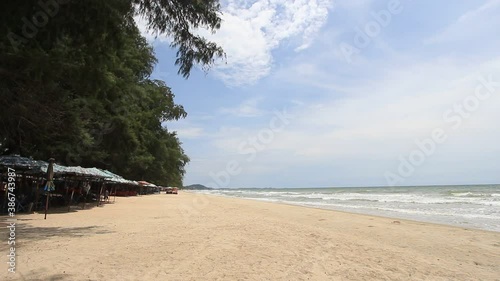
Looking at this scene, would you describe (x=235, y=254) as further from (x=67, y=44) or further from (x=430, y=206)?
(x=430, y=206)

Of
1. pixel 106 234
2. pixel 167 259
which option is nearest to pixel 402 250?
pixel 167 259

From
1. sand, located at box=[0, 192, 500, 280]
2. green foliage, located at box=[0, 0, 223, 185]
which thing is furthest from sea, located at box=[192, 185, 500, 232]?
green foliage, located at box=[0, 0, 223, 185]

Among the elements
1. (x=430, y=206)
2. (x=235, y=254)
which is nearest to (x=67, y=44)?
(x=235, y=254)

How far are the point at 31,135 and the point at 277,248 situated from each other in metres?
10.6

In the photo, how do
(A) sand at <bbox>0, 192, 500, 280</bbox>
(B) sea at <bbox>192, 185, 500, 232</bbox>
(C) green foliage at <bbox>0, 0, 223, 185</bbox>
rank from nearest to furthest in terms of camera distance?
(A) sand at <bbox>0, 192, 500, 280</bbox> → (C) green foliage at <bbox>0, 0, 223, 185</bbox> → (B) sea at <bbox>192, 185, 500, 232</bbox>

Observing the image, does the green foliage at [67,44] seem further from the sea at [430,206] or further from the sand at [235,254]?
the sea at [430,206]

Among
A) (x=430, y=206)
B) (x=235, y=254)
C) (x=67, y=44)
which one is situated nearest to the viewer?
(x=235, y=254)

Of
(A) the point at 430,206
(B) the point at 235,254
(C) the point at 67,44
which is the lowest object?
(B) the point at 235,254

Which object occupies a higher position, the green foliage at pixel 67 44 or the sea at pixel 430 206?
the green foliage at pixel 67 44

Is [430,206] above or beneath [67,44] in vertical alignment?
beneath

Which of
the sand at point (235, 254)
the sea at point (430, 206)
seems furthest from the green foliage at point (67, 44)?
the sea at point (430, 206)

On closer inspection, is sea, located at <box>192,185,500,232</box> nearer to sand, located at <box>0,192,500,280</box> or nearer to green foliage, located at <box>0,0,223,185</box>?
sand, located at <box>0,192,500,280</box>

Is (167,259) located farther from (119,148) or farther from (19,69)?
(119,148)

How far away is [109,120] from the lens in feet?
65.4
